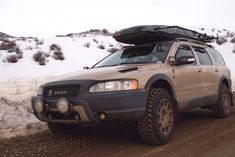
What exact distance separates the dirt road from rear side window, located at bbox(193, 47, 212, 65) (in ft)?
4.18

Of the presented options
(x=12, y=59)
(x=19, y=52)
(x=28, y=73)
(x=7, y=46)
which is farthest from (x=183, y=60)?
(x=7, y=46)

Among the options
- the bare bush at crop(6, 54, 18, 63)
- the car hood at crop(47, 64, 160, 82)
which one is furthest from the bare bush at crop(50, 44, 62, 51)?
the car hood at crop(47, 64, 160, 82)

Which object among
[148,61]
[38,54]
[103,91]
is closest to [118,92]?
[103,91]

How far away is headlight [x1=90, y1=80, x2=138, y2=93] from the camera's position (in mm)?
4996

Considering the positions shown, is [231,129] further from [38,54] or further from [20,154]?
[38,54]

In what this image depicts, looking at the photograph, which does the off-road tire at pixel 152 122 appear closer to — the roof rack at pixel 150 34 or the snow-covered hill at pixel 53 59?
the roof rack at pixel 150 34

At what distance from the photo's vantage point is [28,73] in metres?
12.6

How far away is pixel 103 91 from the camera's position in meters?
4.97

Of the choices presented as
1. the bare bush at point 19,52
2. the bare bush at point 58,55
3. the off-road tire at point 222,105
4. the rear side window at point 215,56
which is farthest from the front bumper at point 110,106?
the bare bush at point 58,55

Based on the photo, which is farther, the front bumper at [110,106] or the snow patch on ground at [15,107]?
the snow patch on ground at [15,107]

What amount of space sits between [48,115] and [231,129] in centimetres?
310

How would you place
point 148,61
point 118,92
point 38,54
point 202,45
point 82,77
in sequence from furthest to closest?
point 38,54 → point 202,45 → point 148,61 → point 82,77 → point 118,92

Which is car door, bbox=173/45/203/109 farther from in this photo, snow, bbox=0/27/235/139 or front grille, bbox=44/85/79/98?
snow, bbox=0/27/235/139

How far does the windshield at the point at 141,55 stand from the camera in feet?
→ 20.3
